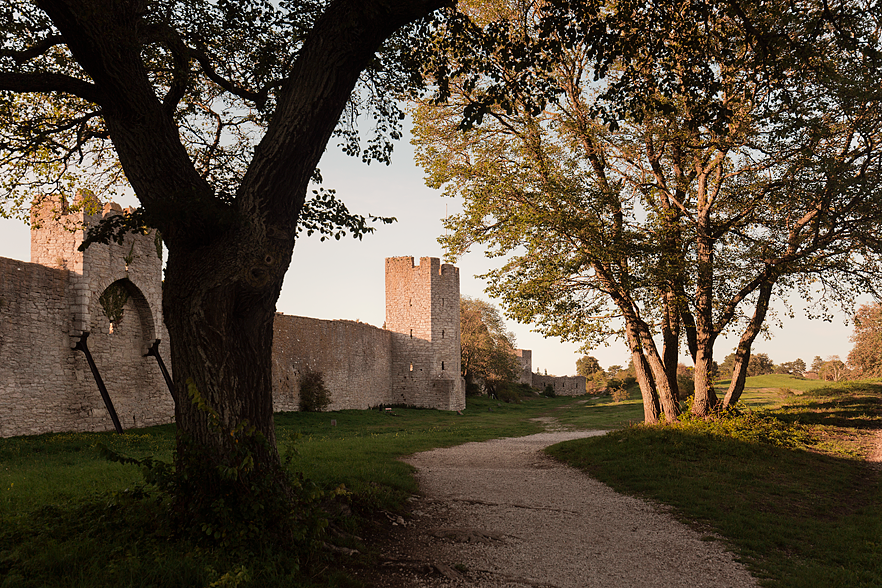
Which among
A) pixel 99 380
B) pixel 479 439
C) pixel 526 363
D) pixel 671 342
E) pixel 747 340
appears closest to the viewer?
pixel 747 340

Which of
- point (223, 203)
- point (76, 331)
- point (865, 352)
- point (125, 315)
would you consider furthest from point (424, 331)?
point (865, 352)

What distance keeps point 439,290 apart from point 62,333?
20.3 meters

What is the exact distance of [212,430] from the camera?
4.98m

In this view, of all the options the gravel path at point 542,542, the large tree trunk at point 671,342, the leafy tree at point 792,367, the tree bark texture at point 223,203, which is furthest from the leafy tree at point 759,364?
the tree bark texture at point 223,203

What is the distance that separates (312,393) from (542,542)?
60.6 ft

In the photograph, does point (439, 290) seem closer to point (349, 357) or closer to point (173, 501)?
point (349, 357)

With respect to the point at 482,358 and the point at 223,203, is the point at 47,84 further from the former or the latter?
the point at 482,358

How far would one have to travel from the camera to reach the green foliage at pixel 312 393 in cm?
2334

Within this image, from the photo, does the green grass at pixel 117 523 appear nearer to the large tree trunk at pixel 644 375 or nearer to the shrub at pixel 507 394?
the large tree trunk at pixel 644 375

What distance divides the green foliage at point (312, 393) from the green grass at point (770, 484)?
43.0 ft

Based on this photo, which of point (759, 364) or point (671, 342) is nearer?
point (671, 342)

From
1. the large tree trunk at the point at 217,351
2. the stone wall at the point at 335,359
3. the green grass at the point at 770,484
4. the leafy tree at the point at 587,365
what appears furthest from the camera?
the leafy tree at the point at 587,365

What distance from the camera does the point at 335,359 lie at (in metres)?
25.7

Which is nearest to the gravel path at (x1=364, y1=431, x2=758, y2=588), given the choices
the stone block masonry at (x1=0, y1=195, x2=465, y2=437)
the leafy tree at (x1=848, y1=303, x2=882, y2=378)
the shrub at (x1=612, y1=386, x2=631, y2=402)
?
the stone block masonry at (x1=0, y1=195, x2=465, y2=437)
